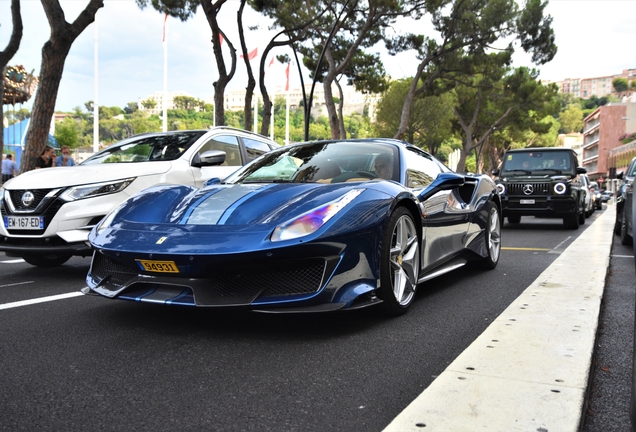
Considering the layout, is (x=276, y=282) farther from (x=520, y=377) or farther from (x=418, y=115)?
(x=418, y=115)

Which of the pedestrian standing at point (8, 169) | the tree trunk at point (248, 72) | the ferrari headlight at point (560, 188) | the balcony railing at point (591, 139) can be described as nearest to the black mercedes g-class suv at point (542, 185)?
the ferrari headlight at point (560, 188)

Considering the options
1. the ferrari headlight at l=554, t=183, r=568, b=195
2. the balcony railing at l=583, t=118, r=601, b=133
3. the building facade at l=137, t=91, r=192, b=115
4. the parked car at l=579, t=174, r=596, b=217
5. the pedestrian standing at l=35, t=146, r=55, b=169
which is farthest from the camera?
the building facade at l=137, t=91, r=192, b=115

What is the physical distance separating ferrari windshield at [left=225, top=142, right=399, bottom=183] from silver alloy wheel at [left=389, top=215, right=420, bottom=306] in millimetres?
501

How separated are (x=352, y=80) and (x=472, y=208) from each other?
1042 inches

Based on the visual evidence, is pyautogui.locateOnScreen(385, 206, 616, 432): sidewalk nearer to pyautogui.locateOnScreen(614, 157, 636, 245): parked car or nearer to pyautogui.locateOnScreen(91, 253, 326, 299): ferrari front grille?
pyautogui.locateOnScreen(91, 253, 326, 299): ferrari front grille

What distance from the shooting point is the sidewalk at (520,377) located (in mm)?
2188

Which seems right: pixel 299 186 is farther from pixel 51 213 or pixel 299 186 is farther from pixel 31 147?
pixel 31 147

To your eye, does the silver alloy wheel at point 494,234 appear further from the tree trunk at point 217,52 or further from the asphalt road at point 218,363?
the tree trunk at point 217,52

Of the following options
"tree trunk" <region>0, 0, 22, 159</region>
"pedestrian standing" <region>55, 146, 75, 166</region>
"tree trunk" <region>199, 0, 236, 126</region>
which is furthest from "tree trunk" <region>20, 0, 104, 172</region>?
"tree trunk" <region>199, 0, 236, 126</region>

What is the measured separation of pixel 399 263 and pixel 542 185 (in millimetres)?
9934

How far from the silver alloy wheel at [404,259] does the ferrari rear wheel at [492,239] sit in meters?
2.01

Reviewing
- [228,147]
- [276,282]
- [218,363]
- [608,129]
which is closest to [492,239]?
[228,147]

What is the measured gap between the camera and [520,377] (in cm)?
267

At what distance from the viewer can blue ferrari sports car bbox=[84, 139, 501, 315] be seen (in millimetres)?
3268
